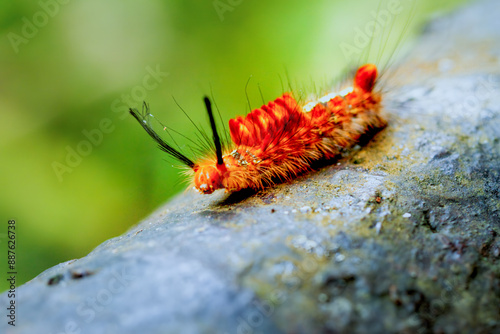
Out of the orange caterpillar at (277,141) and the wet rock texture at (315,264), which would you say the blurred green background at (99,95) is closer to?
the orange caterpillar at (277,141)

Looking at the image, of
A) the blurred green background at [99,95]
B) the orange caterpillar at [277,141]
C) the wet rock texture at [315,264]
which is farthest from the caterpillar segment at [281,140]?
the blurred green background at [99,95]

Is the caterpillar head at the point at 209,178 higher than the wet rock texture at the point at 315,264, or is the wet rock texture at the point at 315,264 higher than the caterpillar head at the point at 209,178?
the caterpillar head at the point at 209,178

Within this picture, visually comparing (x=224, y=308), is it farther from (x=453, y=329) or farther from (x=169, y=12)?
(x=169, y=12)

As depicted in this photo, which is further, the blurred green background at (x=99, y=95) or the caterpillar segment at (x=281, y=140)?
the blurred green background at (x=99, y=95)

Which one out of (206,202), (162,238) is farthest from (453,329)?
(206,202)

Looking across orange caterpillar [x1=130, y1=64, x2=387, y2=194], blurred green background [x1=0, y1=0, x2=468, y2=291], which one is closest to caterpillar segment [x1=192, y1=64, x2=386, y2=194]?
orange caterpillar [x1=130, y1=64, x2=387, y2=194]

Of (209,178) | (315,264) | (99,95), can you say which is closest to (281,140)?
(209,178)
